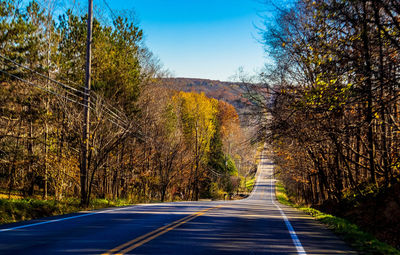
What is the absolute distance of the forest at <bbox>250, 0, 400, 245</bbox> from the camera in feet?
28.0

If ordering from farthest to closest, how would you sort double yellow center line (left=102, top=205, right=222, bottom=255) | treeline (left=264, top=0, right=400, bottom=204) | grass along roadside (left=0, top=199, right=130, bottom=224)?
1. grass along roadside (left=0, top=199, right=130, bottom=224)
2. treeline (left=264, top=0, right=400, bottom=204)
3. double yellow center line (left=102, top=205, right=222, bottom=255)

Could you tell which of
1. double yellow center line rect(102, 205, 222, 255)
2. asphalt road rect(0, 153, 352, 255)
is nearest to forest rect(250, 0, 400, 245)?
asphalt road rect(0, 153, 352, 255)

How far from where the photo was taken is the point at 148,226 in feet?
29.2

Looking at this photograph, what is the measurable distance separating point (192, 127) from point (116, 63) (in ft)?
91.4

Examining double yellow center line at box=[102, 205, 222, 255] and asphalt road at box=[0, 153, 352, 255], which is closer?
double yellow center line at box=[102, 205, 222, 255]

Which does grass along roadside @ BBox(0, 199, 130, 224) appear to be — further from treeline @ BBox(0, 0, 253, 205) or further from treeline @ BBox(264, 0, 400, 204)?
treeline @ BBox(264, 0, 400, 204)

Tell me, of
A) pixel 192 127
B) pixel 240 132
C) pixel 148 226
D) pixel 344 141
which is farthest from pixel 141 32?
pixel 240 132

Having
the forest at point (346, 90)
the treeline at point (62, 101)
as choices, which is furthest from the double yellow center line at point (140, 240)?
the treeline at point (62, 101)

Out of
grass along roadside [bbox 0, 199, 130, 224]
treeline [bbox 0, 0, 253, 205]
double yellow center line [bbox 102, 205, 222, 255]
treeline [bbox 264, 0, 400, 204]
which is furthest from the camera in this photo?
treeline [bbox 0, 0, 253, 205]

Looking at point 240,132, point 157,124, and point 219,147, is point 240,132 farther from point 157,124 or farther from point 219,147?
point 157,124

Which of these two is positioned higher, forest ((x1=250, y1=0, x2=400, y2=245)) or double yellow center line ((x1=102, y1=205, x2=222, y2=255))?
forest ((x1=250, y1=0, x2=400, y2=245))

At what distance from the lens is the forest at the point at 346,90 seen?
8.54 metres

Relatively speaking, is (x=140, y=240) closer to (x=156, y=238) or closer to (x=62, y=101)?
(x=156, y=238)

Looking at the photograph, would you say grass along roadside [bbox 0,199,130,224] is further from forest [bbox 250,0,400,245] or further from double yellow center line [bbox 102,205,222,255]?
forest [bbox 250,0,400,245]
